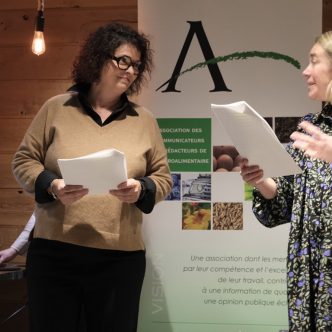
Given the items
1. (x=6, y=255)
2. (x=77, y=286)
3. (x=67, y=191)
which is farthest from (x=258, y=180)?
(x=6, y=255)

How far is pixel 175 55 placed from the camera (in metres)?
2.47

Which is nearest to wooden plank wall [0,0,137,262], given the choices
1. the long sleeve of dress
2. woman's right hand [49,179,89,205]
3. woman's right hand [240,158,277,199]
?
the long sleeve of dress

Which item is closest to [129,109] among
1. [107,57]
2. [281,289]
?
[107,57]

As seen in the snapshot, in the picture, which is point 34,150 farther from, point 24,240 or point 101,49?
point 24,240

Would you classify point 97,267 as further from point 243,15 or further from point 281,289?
point 243,15

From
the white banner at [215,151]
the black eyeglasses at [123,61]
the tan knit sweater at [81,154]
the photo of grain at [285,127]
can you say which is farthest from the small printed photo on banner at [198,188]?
the black eyeglasses at [123,61]

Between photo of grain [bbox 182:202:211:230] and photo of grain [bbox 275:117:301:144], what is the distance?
0.48m

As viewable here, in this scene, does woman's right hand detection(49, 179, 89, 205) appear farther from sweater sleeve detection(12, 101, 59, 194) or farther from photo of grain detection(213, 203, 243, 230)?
photo of grain detection(213, 203, 243, 230)

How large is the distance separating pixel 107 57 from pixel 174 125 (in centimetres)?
76

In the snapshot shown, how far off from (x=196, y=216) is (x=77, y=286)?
0.89 meters

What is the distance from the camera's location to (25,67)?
9.52ft

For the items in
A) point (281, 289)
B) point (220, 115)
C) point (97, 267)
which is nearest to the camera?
point (220, 115)

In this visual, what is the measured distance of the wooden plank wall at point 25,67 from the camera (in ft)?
9.38

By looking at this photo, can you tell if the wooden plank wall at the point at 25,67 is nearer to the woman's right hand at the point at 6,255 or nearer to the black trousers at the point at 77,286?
the woman's right hand at the point at 6,255
